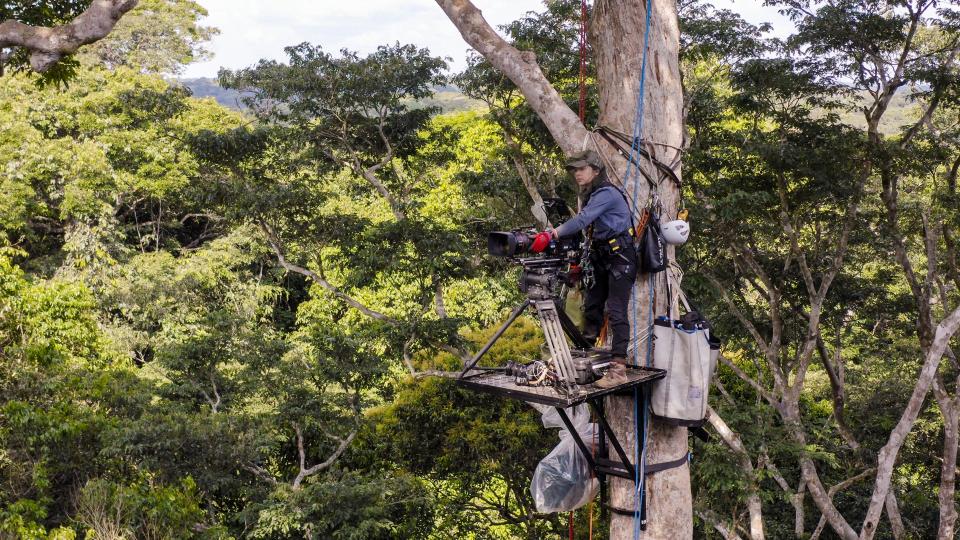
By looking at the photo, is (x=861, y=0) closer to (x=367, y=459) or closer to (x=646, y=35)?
(x=646, y=35)

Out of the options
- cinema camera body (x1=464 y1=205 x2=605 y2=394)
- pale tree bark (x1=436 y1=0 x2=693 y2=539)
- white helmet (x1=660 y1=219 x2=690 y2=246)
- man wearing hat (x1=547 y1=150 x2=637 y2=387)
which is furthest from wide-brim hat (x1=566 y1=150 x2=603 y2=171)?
white helmet (x1=660 y1=219 x2=690 y2=246)

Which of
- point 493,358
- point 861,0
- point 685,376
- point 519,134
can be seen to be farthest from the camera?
point 493,358

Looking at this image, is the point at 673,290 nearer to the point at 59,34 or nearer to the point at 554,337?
the point at 554,337

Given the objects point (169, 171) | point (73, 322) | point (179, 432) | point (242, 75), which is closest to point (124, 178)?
point (169, 171)

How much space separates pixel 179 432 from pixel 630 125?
6.60m

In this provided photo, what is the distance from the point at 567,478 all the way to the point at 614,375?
1.00 meters

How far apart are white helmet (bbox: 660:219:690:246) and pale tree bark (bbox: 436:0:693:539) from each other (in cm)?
15

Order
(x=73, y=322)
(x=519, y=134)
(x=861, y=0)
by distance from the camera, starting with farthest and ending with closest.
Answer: (x=73, y=322) < (x=519, y=134) < (x=861, y=0)

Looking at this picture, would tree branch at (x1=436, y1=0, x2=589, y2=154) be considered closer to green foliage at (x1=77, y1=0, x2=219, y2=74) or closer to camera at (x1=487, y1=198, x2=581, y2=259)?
camera at (x1=487, y1=198, x2=581, y2=259)

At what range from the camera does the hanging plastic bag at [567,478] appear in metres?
4.13

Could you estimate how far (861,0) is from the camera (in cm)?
927

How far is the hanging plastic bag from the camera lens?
4.13 metres

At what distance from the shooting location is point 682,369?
361cm

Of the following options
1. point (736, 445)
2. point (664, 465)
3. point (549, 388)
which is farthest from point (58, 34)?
point (736, 445)
